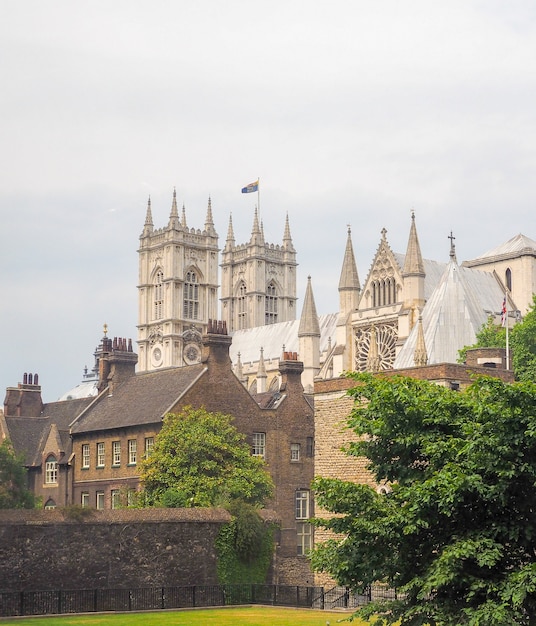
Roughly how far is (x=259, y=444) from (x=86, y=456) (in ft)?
30.0

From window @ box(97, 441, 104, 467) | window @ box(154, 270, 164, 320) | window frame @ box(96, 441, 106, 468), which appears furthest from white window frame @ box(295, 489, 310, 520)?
window @ box(154, 270, 164, 320)

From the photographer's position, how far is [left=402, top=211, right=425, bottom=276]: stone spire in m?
108

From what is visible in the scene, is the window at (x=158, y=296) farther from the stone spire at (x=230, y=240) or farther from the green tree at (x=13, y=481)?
the green tree at (x=13, y=481)

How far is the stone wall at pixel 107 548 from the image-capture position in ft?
135

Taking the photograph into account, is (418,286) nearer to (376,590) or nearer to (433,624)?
(376,590)

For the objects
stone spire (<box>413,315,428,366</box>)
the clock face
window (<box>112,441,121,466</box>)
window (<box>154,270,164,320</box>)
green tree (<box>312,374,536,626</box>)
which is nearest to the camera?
green tree (<box>312,374,536,626</box>)

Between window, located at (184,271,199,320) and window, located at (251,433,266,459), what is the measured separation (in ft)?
370

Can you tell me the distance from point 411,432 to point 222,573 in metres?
19.6

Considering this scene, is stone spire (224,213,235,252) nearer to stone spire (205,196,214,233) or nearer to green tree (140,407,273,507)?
stone spire (205,196,214,233)

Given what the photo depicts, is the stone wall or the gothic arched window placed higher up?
the gothic arched window

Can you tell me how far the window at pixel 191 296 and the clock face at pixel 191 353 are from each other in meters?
6.14

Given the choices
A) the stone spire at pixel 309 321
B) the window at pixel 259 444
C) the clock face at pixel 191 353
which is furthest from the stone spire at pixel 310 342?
the window at pixel 259 444

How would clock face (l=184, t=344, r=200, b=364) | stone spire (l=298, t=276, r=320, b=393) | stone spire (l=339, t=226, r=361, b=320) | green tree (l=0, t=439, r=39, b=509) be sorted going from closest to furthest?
1. green tree (l=0, t=439, r=39, b=509)
2. stone spire (l=339, t=226, r=361, b=320)
3. stone spire (l=298, t=276, r=320, b=393)
4. clock face (l=184, t=344, r=200, b=364)

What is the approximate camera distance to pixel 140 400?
62.7m
